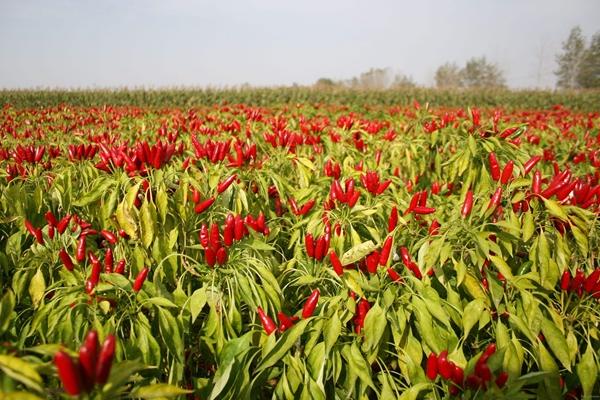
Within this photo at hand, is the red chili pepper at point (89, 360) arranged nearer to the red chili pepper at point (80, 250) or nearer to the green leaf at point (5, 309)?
the green leaf at point (5, 309)

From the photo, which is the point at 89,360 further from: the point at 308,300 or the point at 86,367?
the point at 308,300

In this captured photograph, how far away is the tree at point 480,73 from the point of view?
237 ft

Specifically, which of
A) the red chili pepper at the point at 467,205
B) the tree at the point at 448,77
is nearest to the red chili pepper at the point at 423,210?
the red chili pepper at the point at 467,205

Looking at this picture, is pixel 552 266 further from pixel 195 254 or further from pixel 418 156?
pixel 418 156

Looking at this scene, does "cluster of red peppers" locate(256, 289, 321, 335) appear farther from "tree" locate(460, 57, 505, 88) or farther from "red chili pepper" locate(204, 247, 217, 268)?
"tree" locate(460, 57, 505, 88)

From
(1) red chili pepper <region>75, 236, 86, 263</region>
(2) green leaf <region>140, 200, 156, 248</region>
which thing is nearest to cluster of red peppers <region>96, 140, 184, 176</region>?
(2) green leaf <region>140, 200, 156, 248</region>

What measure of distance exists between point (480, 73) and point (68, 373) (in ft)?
277

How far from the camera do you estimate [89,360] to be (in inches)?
25.2

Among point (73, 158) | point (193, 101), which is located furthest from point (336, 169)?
point (193, 101)

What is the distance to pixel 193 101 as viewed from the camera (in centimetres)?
2694

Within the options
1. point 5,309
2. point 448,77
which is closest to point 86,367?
point 5,309

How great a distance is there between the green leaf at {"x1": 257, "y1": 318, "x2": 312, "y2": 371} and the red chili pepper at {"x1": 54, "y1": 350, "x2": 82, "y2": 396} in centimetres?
60

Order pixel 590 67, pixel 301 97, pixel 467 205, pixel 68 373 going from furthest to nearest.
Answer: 1. pixel 590 67
2. pixel 301 97
3. pixel 467 205
4. pixel 68 373

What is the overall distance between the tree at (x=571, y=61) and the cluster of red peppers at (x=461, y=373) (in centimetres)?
7801
